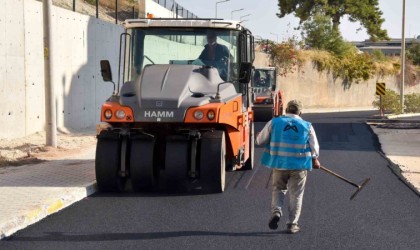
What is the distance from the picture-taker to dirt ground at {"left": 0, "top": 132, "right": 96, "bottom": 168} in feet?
48.3

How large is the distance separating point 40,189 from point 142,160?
160 cm

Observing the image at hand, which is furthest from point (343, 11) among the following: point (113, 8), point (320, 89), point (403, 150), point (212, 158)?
point (212, 158)

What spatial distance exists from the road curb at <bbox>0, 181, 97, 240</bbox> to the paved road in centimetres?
12

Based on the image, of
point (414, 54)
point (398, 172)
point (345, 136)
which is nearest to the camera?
point (398, 172)

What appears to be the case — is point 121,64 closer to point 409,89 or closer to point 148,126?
point 148,126

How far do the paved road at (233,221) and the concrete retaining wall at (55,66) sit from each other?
728cm

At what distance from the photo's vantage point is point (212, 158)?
11078 millimetres

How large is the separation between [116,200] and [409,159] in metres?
9.33

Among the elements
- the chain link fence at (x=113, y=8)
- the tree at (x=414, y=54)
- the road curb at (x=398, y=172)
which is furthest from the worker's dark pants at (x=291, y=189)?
the tree at (x=414, y=54)

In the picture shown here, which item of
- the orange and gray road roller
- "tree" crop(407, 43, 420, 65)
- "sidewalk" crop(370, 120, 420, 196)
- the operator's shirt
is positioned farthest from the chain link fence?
"tree" crop(407, 43, 420, 65)

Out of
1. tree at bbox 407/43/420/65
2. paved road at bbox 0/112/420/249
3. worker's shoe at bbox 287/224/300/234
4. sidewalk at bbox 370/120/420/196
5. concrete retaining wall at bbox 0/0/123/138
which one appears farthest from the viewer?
tree at bbox 407/43/420/65

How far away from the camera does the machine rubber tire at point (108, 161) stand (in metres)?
11.1

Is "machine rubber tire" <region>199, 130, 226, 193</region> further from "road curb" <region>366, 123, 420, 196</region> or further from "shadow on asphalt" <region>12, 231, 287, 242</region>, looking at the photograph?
"road curb" <region>366, 123, 420, 196</region>

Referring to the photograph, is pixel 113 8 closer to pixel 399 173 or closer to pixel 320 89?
pixel 320 89
